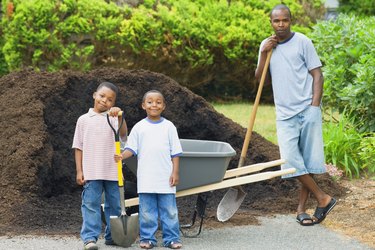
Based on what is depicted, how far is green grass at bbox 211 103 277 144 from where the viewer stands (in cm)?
1230

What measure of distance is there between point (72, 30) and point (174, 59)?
5.25 ft

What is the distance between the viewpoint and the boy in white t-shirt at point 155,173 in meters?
6.82

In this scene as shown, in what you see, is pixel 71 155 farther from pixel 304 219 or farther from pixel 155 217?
pixel 304 219

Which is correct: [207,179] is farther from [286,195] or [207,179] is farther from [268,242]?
[286,195]

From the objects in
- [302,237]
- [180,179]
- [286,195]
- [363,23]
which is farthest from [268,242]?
→ [363,23]

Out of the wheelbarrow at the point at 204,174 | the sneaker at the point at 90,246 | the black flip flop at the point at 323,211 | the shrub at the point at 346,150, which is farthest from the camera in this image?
the shrub at the point at 346,150

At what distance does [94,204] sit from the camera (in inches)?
269

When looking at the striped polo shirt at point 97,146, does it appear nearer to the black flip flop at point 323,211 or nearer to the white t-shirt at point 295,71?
the white t-shirt at point 295,71

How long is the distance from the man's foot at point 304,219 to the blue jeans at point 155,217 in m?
1.24

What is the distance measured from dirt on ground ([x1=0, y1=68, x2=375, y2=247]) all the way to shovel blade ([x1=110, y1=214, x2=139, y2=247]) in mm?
554

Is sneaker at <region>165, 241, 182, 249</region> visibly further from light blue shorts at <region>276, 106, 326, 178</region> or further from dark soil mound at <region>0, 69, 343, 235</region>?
light blue shorts at <region>276, 106, 326, 178</region>

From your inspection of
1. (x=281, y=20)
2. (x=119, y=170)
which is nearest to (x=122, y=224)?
(x=119, y=170)

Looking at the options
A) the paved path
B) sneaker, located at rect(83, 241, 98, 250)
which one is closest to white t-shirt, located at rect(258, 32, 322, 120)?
the paved path

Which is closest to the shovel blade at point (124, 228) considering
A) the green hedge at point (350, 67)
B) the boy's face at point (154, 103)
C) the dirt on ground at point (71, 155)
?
the dirt on ground at point (71, 155)
